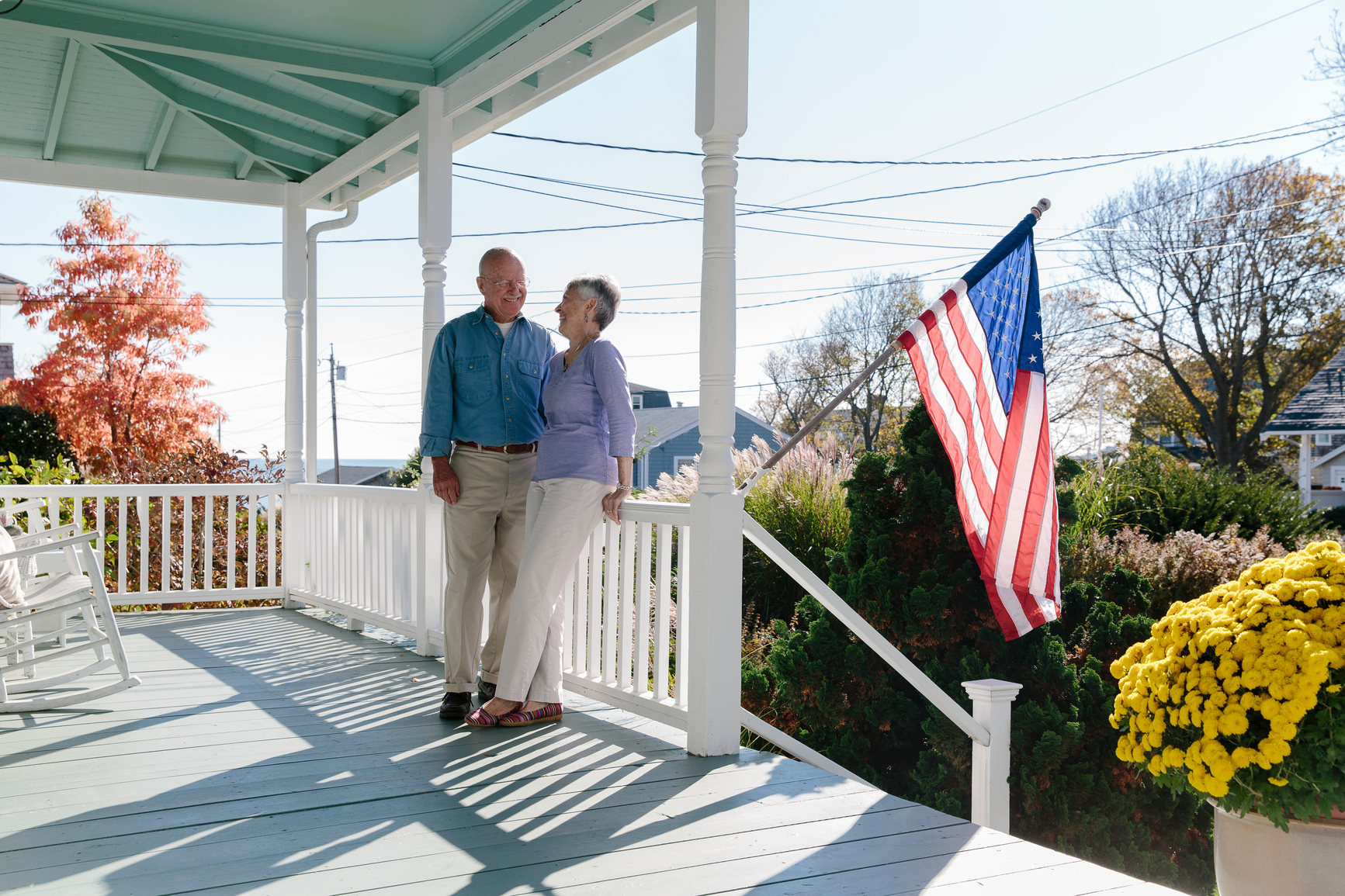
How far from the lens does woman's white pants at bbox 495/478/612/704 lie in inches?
139

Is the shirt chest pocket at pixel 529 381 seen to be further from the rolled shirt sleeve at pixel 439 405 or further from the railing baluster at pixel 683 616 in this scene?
the railing baluster at pixel 683 616

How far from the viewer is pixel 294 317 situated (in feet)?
22.9

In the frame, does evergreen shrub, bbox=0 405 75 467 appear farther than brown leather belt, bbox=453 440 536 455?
Yes

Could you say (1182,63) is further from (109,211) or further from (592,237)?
(109,211)

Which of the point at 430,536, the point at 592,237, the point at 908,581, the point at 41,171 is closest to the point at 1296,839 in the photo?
the point at 908,581

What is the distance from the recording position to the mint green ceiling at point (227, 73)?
176 inches

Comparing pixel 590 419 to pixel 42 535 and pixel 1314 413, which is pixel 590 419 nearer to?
pixel 42 535

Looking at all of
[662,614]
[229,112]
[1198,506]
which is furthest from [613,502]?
[1198,506]

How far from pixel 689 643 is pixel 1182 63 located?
31.7m

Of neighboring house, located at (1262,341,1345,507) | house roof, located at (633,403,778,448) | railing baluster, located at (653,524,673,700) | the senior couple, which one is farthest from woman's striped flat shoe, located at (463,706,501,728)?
house roof, located at (633,403,778,448)

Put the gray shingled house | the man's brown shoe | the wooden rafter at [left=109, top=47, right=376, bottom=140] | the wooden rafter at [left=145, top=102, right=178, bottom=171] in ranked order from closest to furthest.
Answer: the man's brown shoe < the wooden rafter at [left=109, top=47, right=376, bottom=140] < the wooden rafter at [left=145, top=102, right=178, bottom=171] < the gray shingled house

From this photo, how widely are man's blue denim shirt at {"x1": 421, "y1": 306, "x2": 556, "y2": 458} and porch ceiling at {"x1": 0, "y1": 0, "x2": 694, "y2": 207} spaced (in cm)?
119

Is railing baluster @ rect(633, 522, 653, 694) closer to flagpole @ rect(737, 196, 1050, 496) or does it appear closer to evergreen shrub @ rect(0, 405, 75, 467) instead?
flagpole @ rect(737, 196, 1050, 496)

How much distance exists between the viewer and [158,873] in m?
2.34
